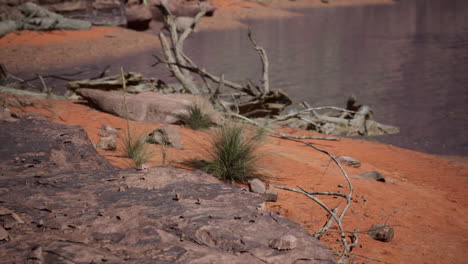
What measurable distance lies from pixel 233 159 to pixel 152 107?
2.87 meters

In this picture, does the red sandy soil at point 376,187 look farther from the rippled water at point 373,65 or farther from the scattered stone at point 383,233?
the rippled water at point 373,65

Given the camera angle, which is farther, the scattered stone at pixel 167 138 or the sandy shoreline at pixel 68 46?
the sandy shoreline at pixel 68 46

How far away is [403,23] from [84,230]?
100 ft

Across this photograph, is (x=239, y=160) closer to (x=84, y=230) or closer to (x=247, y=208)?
(x=247, y=208)

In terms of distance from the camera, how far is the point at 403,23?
29219mm

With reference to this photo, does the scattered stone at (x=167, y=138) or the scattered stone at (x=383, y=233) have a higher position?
the scattered stone at (x=167, y=138)

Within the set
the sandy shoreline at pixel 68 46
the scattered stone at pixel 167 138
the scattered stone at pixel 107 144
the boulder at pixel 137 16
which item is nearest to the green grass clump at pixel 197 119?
the scattered stone at pixel 167 138

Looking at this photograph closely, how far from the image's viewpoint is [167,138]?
5.33 meters

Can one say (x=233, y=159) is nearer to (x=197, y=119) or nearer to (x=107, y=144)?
(x=107, y=144)

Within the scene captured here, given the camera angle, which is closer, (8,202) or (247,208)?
(8,202)

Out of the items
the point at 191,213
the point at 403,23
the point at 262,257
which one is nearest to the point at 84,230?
the point at 191,213

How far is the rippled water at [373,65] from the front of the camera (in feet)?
32.7

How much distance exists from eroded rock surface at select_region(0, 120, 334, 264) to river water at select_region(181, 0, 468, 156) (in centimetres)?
659

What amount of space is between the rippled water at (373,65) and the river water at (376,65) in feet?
0.07
